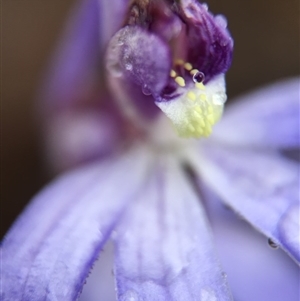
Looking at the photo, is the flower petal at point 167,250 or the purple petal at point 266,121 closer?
the flower petal at point 167,250

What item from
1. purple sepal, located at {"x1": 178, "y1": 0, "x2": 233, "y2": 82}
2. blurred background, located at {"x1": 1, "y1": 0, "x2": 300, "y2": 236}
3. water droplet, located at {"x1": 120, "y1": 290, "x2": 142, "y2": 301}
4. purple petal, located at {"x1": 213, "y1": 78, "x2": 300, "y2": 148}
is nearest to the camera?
water droplet, located at {"x1": 120, "y1": 290, "x2": 142, "y2": 301}

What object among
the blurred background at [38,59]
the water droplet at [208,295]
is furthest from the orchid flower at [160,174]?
the blurred background at [38,59]

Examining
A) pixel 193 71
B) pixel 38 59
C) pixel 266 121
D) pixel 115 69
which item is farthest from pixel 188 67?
pixel 38 59

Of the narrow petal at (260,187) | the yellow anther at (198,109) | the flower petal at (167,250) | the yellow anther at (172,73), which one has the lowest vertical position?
the narrow petal at (260,187)

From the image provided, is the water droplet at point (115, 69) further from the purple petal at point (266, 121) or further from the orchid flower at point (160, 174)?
the purple petal at point (266, 121)

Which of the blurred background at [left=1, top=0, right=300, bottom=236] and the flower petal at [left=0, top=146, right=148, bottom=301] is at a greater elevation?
the flower petal at [left=0, top=146, right=148, bottom=301]

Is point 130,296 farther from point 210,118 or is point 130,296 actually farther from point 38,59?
point 38,59

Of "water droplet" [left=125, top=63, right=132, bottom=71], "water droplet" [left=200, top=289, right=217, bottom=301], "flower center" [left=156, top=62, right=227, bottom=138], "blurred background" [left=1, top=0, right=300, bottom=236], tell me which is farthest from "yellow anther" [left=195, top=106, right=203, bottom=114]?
"blurred background" [left=1, top=0, right=300, bottom=236]

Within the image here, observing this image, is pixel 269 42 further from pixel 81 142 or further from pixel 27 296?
pixel 27 296

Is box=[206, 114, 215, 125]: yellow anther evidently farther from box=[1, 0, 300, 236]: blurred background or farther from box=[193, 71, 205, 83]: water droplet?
box=[1, 0, 300, 236]: blurred background
